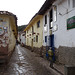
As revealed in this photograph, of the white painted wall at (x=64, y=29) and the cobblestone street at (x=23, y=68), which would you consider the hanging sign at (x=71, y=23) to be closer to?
the white painted wall at (x=64, y=29)

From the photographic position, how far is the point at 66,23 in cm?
700

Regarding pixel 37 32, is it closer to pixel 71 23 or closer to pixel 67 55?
pixel 67 55

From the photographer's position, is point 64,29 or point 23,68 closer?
point 23,68

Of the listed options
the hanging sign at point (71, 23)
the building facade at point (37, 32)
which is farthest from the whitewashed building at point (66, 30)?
the building facade at point (37, 32)

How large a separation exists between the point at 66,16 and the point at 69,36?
1300mm

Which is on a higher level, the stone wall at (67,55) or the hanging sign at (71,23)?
the hanging sign at (71,23)

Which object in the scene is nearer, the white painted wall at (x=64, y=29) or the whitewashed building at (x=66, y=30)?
the whitewashed building at (x=66, y=30)

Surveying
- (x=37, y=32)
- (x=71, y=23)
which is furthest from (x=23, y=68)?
(x=37, y=32)

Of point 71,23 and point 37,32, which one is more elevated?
point 37,32

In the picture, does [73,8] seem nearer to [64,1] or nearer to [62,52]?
[64,1]

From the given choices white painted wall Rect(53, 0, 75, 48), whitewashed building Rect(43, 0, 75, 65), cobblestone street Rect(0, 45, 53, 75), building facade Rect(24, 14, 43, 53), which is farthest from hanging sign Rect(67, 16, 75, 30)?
building facade Rect(24, 14, 43, 53)

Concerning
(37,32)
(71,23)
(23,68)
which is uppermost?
(37,32)

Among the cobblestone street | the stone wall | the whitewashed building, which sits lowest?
the cobblestone street

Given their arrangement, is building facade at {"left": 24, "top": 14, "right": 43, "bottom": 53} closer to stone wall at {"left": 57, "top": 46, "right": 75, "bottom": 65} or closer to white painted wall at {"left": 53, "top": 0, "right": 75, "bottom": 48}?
white painted wall at {"left": 53, "top": 0, "right": 75, "bottom": 48}
